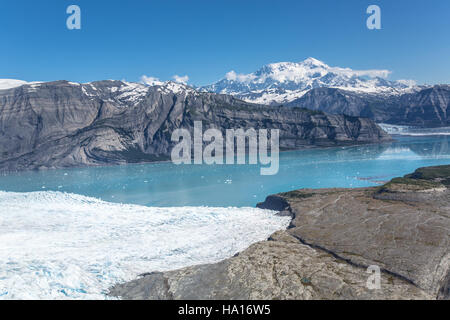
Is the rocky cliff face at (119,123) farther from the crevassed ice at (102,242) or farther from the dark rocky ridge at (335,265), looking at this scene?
the dark rocky ridge at (335,265)

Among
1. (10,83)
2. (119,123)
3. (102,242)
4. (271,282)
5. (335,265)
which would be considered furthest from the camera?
(10,83)

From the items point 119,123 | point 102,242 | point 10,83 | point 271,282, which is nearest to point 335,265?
point 271,282

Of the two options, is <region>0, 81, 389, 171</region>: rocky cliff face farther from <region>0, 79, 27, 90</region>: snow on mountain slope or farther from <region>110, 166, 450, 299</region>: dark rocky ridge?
<region>110, 166, 450, 299</region>: dark rocky ridge

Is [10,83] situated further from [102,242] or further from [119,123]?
[102,242]

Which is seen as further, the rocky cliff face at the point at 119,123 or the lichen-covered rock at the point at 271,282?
the rocky cliff face at the point at 119,123

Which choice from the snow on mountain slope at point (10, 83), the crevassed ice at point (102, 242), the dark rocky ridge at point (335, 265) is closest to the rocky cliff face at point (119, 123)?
the snow on mountain slope at point (10, 83)

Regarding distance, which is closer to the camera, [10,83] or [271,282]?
[271,282]
